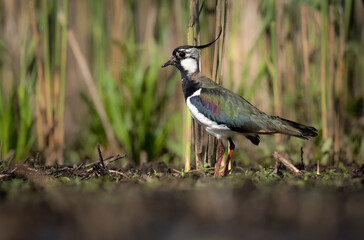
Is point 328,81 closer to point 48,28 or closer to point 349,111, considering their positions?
point 349,111

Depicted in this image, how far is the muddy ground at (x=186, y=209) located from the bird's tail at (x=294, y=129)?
19.9 inches

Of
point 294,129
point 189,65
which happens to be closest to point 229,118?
point 294,129

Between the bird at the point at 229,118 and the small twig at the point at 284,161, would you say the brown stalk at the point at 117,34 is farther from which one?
the small twig at the point at 284,161

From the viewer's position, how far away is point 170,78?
7262 millimetres

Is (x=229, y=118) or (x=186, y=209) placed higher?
(x=229, y=118)

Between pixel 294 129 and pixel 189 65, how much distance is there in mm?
1077

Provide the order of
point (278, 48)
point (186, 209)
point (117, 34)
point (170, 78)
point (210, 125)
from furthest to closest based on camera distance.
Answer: point (117, 34) → point (170, 78) → point (278, 48) → point (210, 125) → point (186, 209)

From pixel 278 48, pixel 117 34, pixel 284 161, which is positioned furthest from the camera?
pixel 117 34

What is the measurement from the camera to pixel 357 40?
7105 mm

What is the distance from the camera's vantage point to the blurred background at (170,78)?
6008mm

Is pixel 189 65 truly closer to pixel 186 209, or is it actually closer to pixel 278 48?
pixel 278 48

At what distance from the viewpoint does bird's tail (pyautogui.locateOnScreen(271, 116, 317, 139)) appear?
448 centimetres

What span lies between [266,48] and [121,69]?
1.79 meters

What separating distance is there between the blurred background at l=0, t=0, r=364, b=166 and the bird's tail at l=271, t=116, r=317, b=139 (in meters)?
1.04
